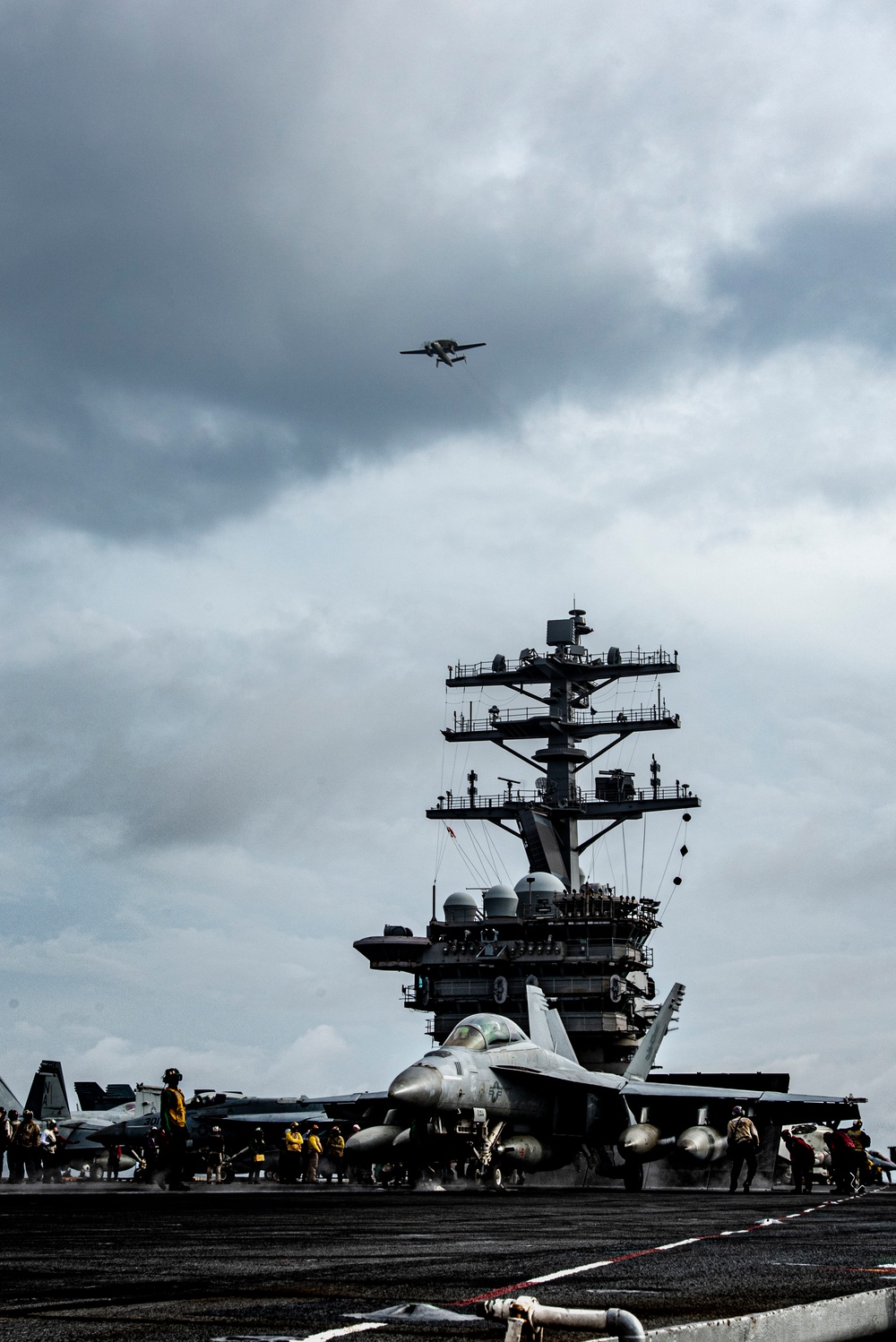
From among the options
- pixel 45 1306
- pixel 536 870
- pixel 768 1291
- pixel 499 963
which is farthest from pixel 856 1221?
pixel 536 870

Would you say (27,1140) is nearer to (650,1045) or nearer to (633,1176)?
(633,1176)

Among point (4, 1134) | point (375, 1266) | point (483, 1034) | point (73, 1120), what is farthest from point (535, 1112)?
point (73, 1120)

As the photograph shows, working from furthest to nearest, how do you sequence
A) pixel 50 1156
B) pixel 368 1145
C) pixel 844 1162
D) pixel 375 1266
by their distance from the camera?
pixel 50 1156 → pixel 368 1145 → pixel 844 1162 → pixel 375 1266

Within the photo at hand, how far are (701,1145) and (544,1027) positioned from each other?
5.77 metres

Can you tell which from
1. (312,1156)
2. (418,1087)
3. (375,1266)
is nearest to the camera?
(375,1266)

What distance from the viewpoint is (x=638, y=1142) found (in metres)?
27.0

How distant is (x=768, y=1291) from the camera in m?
5.96

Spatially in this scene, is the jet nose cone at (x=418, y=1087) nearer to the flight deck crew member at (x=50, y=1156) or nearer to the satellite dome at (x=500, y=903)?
the flight deck crew member at (x=50, y=1156)

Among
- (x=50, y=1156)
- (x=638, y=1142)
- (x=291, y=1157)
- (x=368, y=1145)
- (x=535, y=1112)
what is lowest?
(x=291, y=1157)

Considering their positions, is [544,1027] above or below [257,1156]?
above

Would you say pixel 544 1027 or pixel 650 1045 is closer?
pixel 544 1027

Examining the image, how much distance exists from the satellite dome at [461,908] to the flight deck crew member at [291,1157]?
1572 cm

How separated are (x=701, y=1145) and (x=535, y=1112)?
148 inches

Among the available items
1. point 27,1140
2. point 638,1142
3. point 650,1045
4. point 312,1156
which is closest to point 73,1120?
point 312,1156
